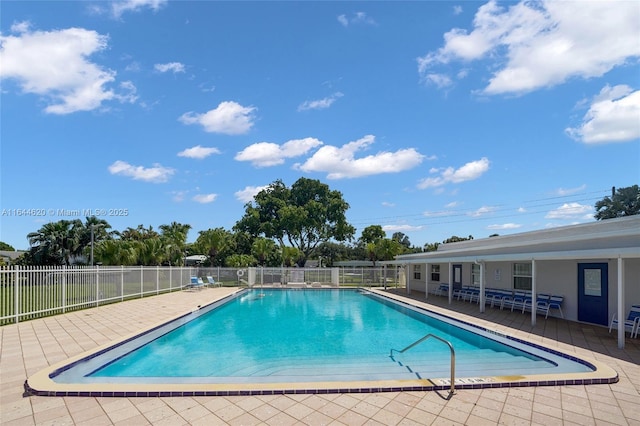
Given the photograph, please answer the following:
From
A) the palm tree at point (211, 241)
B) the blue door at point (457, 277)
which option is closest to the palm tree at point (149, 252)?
the palm tree at point (211, 241)

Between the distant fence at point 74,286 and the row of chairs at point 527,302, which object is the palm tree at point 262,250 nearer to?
the distant fence at point 74,286

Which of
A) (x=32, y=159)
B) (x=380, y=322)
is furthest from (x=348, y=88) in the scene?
(x=32, y=159)

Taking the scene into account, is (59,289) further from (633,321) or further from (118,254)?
(633,321)

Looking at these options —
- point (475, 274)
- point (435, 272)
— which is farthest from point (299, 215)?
point (475, 274)

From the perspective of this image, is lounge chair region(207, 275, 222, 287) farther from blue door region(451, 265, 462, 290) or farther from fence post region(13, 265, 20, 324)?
fence post region(13, 265, 20, 324)

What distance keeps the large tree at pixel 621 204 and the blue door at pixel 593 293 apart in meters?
23.9

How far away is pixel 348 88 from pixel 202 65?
20.4 feet

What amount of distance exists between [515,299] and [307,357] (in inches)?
323

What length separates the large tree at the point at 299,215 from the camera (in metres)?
37.5

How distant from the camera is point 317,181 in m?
40.9

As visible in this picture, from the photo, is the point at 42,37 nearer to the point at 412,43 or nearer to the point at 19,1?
the point at 19,1

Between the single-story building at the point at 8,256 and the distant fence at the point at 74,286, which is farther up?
the distant fence at the point at 74,286

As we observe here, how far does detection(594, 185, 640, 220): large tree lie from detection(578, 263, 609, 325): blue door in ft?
78.5

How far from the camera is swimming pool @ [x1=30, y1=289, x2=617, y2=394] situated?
523 cm
